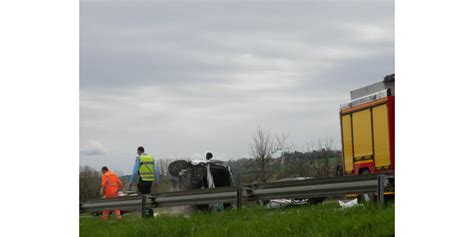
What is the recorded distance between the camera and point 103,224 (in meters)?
9.02

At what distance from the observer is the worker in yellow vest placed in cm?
1280

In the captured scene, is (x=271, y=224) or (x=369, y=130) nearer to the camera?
(x=271, y=224)

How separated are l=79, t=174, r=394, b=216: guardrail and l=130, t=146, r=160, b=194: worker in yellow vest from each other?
4.71 ft

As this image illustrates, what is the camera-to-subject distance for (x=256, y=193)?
9.27 metres

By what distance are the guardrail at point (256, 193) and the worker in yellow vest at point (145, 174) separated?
144 cm

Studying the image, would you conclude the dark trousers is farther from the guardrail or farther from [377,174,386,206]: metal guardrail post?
[377,174,386,206]: metal guardrail post

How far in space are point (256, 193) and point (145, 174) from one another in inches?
168

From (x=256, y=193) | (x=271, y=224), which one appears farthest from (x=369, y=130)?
(x=271, y=224)

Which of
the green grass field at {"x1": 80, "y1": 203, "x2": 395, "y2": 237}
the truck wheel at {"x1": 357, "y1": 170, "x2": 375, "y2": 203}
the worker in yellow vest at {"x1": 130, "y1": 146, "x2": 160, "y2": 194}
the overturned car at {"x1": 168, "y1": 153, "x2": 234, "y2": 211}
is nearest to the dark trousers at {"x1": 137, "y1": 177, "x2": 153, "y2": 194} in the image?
the worker in yellow vest at {"x1": 130, "y1": 146, "x2": 160, "y2": 194}

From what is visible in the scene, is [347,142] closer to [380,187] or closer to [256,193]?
[256,193]
